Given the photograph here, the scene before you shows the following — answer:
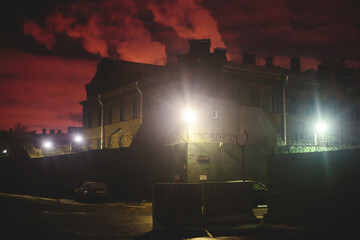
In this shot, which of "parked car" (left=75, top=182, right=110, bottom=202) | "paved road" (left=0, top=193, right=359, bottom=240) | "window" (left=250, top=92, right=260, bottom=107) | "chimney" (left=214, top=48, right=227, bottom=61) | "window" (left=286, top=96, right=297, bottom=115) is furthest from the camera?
"window" (left=286, top=96, right=297, bottom=115)

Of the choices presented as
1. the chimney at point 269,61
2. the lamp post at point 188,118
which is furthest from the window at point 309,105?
the lamp post at point 188,118

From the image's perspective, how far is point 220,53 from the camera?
3366cm

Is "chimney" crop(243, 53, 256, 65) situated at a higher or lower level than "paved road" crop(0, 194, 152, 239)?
higher

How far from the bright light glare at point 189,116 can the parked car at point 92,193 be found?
276 inches

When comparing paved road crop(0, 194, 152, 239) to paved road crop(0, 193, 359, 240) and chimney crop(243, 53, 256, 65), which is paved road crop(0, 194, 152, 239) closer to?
paved road crop(0, 193, 359, 240)

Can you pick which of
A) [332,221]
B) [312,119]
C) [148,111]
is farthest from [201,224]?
[312,119]

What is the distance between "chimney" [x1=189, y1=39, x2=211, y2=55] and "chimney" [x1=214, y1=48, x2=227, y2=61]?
37.8 inches

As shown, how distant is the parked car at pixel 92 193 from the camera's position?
26609 millimetres

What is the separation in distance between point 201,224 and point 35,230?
5363 millimetres

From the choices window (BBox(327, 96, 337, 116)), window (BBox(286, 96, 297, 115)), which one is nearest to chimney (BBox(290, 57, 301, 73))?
window (BBox(327, 96, 337, 116))

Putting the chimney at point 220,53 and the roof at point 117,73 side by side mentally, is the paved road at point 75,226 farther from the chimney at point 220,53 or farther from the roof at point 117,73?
the roof at point 117,73

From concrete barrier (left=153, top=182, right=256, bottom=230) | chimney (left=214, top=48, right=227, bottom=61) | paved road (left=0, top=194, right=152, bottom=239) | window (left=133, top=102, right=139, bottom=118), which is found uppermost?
chimney (left=214, top=48, right=227, bottom=61)

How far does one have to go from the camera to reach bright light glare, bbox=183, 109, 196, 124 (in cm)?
2681

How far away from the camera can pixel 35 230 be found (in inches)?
514
